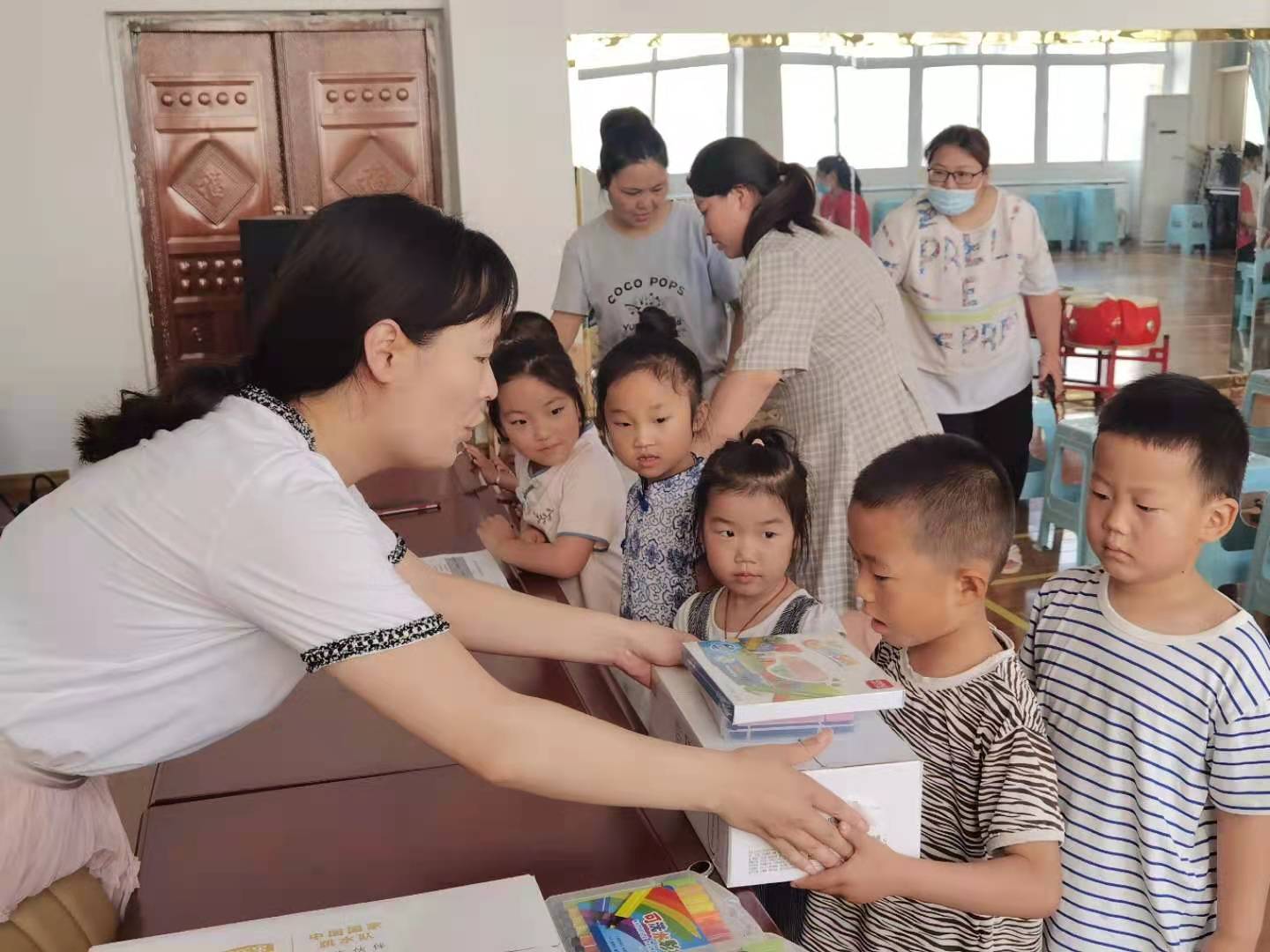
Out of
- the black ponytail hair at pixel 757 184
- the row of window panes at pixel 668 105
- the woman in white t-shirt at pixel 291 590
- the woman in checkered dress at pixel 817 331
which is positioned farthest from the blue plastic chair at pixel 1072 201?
the woman in white t-shirt at pixel 291 590

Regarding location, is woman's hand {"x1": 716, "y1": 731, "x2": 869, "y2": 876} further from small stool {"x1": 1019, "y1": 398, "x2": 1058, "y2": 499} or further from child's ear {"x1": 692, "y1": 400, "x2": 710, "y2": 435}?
small stool {"x1": 1019, "y1": 398, "x2": 1058, "y2": 499}

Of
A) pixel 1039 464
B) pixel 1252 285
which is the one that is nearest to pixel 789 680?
pixel 1039 464

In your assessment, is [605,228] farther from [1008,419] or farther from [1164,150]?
[1164,150]

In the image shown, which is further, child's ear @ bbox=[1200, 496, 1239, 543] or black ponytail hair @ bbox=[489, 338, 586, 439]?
black ponytail hair @ bbox=[489, 338, 586, 439]

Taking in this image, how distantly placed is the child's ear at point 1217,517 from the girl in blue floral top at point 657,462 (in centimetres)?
78

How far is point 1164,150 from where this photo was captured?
6133 mm

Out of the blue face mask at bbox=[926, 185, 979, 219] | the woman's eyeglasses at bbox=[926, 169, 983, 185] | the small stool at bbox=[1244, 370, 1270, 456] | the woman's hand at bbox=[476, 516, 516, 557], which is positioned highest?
the woman's eyeglasses at bbox=[926, 169, 983, 185]

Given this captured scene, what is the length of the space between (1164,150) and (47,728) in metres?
6.33

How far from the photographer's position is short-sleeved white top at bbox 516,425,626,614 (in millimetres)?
2193

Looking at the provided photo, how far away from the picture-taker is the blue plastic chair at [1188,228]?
618 cm

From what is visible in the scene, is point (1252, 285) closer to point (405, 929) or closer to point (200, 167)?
point (200, 167)

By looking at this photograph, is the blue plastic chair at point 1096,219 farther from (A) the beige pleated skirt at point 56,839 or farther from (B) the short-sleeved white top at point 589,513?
(A) the beige pleated skirt at point 56,839

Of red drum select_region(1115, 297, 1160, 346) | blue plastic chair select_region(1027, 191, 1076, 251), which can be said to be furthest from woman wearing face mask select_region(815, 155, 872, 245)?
red drum select_region(1115, 297, 1160, 346)

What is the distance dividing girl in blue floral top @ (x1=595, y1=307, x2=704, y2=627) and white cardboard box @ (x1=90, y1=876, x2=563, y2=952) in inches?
35.0
